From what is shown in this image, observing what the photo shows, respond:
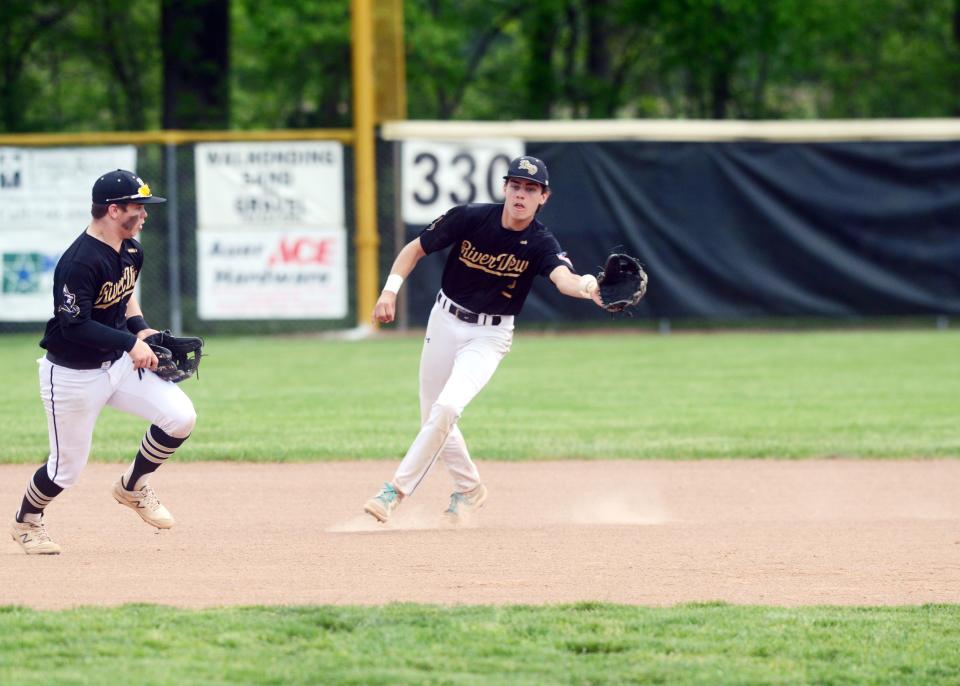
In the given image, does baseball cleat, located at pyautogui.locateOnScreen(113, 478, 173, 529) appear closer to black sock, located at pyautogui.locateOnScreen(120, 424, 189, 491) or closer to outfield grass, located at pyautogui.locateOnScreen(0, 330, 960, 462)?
black sock, located at pyautogui.locateOnScreen(120, 424, 189, 491)

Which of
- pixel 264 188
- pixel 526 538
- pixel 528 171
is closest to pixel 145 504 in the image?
pixel 526 538

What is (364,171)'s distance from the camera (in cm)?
1730

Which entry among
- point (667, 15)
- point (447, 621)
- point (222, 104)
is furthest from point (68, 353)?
point (667, 15)

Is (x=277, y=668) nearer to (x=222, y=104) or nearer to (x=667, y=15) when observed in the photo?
(x=222, y=104)

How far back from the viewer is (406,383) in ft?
44.5

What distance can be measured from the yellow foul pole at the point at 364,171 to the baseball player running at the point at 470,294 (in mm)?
9970

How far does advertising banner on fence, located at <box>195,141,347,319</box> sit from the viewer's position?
17016 millimetres

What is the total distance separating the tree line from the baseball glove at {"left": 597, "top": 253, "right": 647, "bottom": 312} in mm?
16322

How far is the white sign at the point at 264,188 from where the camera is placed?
17.0 metres

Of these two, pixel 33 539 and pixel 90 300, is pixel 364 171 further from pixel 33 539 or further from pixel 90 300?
pixel 90 300

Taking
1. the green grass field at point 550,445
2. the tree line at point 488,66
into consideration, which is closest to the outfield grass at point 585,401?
the green grass field at point 550,445

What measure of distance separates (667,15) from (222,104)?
26.1 ft

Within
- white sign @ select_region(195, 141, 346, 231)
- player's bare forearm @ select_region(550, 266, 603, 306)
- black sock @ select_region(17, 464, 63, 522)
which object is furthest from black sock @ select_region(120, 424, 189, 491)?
white sign @ select_region(195, 141, 346, 231)

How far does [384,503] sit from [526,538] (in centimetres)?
74
